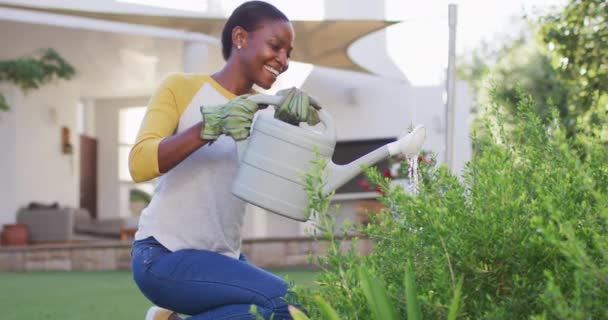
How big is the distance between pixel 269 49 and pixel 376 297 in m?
1.04

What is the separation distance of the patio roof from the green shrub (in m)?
9.39

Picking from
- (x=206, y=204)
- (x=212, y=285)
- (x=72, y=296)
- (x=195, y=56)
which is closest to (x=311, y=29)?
(x=195, y=56)

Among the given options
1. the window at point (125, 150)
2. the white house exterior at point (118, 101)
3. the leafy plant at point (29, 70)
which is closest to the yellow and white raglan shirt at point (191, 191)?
the leafy plant at point (29, 70)

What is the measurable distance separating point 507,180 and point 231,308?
953 millimetres

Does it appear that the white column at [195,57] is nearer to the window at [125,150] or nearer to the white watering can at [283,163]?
the window at [125,150]

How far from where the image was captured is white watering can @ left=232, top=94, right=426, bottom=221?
1954 millimetres

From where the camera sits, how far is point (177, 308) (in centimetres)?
224

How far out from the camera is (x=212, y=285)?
2.13 meters

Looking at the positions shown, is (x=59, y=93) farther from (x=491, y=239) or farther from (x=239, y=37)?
(x=491, y=239)

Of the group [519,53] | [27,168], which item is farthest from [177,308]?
[519,53]

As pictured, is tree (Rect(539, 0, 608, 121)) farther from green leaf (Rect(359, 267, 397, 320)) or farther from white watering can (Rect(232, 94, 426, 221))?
green leaf (Rect(359, 267, 397, 320))

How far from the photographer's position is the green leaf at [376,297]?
1354mm

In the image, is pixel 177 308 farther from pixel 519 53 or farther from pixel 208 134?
pixel 519 53

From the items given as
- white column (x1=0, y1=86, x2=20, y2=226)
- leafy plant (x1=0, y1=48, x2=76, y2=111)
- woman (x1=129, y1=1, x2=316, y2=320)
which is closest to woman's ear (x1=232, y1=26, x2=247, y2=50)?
woman (x1=129, y1=1, x2=316, y2=320)
